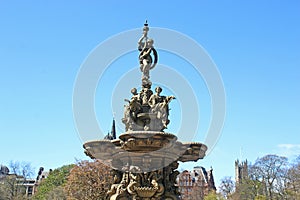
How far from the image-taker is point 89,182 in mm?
33969

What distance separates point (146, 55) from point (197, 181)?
61.0 m

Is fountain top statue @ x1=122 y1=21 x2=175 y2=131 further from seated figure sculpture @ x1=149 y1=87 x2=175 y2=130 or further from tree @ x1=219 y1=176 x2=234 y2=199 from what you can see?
tree @ x1=219 y1=176 x2=234 y2=199

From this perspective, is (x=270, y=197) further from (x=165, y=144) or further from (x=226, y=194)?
(x=165, y=144)

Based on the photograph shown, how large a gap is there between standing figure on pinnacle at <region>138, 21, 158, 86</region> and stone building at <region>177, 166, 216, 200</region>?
45333 millimetres

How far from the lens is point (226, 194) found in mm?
54969

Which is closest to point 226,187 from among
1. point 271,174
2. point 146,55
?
point 271,174

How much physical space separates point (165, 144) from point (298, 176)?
33.2m

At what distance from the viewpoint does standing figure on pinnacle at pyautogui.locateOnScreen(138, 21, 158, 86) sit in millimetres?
11974

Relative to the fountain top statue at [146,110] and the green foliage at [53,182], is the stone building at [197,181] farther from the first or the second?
the fountain top statue at [146,110]

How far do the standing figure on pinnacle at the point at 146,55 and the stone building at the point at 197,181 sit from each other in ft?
149

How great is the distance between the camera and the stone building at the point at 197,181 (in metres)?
56.5

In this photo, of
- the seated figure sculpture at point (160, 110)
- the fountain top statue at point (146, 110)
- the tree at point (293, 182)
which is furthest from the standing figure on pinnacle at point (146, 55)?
the tree at point (293, 182)

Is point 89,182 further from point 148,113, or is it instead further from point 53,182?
point 53,182

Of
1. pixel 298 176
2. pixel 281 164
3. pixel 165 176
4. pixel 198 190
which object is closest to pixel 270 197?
pixel 281 164
